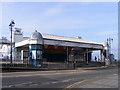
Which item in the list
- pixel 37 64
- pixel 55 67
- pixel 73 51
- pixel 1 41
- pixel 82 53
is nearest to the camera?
pixel 37 64

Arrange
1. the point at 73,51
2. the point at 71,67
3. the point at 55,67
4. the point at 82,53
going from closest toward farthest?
1. the point at 55,67
2. the point at 71,67
3. the point at 73,51
4. the point at 82,53

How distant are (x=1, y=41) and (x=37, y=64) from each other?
40.9m

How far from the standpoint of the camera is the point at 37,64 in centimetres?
4650

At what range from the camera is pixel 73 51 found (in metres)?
58.7

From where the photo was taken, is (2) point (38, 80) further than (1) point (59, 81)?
Yes

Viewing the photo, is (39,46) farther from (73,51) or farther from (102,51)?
(102,51)

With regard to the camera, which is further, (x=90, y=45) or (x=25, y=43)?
(x=90, y=45)

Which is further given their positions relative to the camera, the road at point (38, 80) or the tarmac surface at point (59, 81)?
the road at point (38, 80)

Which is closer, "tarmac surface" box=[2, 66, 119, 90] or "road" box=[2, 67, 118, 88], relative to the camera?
"tarmac surface" box=[2, 66, 119, 90]

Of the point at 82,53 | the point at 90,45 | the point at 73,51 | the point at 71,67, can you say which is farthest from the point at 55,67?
the point at 82,53

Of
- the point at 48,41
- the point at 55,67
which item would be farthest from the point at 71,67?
the point at 48,41

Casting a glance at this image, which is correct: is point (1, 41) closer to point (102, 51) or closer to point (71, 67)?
point (102, 51)

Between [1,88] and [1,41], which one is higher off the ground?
[1,41]

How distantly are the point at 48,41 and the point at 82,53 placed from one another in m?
19.2
